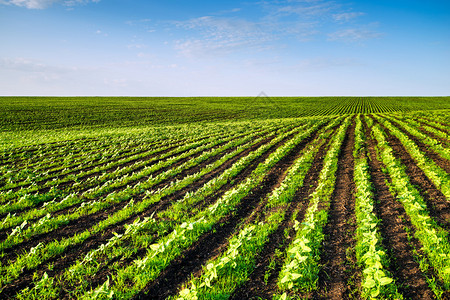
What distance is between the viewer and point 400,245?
549 centimetres

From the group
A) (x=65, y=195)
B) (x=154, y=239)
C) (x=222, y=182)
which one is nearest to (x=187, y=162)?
(x=222, y=182)

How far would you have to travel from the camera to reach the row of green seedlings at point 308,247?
429 centimetres

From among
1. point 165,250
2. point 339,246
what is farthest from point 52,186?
point 339,246

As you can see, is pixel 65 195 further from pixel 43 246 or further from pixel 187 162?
pixel 187 162

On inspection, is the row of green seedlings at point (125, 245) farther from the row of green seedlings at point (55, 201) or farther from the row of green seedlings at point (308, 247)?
the row of green seedlings at point (55, 201)

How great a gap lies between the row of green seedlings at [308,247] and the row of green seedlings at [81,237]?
16.5ft

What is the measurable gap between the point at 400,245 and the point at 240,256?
377cm

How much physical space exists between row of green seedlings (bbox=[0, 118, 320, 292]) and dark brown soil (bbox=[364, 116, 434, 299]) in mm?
6984

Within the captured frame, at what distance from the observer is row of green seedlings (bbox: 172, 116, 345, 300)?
418 centimetres

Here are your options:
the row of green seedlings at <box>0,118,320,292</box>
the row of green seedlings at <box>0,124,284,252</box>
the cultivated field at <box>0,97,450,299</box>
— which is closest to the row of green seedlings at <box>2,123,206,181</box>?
the cultivated field at <box>0,97,450,299</box>

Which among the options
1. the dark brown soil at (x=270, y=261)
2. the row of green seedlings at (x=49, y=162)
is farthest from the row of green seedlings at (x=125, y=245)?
the row of green seedlings at (x=49, y=162)

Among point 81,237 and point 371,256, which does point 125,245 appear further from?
point 371,256

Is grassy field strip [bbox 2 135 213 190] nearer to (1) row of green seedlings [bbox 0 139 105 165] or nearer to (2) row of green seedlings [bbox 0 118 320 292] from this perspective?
(1) row of green seedlings [bbox 0 139 105 165]

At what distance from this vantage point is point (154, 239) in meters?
6.14
